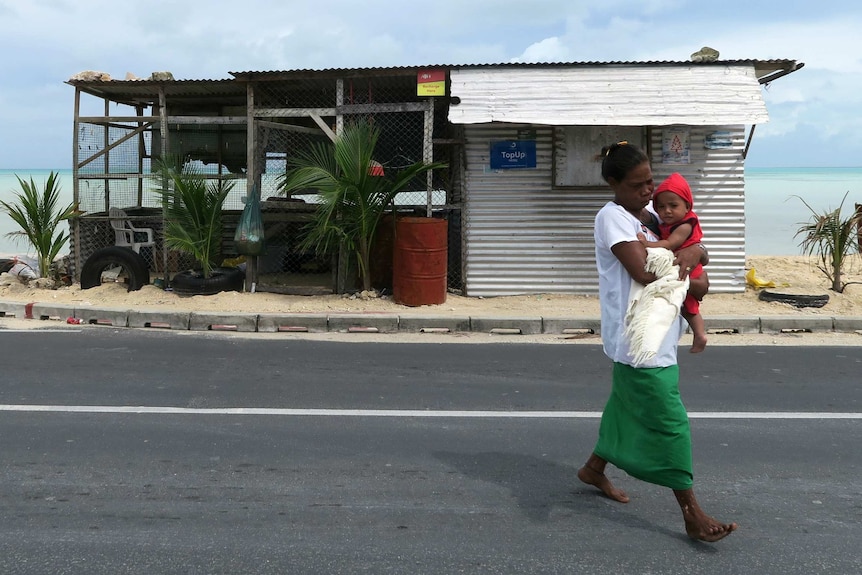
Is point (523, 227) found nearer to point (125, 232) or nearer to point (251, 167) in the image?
point (251, 167)

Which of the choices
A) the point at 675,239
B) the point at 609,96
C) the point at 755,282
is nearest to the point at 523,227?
the point at 609,96

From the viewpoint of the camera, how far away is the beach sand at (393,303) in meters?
9.98

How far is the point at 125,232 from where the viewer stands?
12391mm

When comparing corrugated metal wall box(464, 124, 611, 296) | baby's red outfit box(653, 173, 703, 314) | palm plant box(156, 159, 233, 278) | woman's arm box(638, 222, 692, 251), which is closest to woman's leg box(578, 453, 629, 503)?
baby's red outfit box(653, 173, 703, 314)

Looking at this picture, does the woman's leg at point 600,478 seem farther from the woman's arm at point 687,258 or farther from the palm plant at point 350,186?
the palm plant at point 350,186

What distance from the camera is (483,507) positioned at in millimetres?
3871

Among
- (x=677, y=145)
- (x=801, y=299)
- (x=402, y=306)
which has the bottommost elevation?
(x=402, y=306)

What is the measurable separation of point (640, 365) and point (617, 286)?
0.37 metres

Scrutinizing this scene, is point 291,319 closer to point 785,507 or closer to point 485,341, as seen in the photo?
point 485,341

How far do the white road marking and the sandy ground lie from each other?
3.96 metres

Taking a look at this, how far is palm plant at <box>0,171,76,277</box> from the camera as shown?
457 inches

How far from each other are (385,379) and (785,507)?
11.6 ft

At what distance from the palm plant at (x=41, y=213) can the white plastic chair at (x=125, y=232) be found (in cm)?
70

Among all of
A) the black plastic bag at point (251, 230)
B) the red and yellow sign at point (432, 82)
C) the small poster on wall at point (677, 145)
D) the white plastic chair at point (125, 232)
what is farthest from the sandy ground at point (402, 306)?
the red and yellow sign at point (432, 82)
